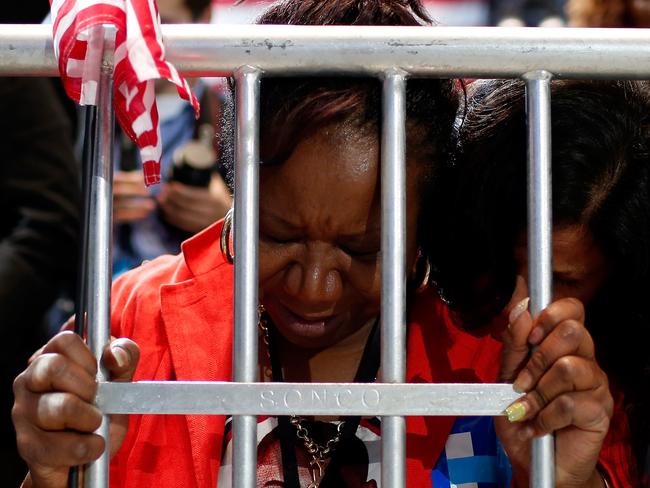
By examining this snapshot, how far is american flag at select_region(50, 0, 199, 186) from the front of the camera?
3.52 ft

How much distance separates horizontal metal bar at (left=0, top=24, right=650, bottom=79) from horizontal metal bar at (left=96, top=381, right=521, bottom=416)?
1.09 ft

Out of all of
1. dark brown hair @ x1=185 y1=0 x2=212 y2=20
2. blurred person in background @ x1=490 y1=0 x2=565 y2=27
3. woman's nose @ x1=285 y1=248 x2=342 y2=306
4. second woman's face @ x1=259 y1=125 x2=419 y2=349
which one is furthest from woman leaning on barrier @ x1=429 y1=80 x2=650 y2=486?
blurred person in background @ x1=490 y1=0 x2=565 y2=27

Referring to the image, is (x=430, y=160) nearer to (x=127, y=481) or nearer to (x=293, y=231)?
(x=293, y=231)

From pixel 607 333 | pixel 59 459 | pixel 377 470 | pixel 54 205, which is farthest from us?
pixel 54 205

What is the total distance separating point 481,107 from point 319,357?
473 millimetres

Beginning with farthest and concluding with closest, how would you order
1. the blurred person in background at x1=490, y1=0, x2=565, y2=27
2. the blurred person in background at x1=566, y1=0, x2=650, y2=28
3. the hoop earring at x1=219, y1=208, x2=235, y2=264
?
the blurred person in background at x1=490, y1=0, x2=565, y2=27 → the blurred person in background at x1=566, y1=0, x2=650, y2=28 → the hoop earring at x1=219, y1=208, x2=235, y2=264

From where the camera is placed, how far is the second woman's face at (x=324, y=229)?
1.39 m

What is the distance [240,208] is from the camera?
111cm

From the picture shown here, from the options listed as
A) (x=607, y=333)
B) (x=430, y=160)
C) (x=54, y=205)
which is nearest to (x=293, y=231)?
(x=430, y=160)

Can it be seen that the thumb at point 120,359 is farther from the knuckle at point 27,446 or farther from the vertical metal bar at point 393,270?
the vertical metal bar at point 393,270

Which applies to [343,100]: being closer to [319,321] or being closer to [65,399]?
[319,321]

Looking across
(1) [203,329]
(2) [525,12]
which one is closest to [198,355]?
(1) [203,329]

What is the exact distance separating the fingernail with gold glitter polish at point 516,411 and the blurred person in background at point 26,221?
1.52 metres

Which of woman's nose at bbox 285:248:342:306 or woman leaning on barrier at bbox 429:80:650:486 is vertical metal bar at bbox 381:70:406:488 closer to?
woman's nose at bbox 285:248:342:306
